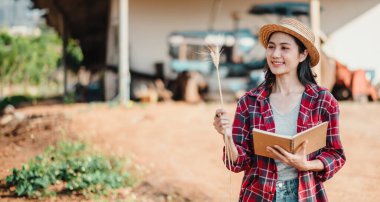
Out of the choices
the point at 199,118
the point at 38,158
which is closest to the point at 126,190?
the point at 38,158

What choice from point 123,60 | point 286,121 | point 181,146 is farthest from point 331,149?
point 123,60

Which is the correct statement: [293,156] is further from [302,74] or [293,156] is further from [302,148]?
[302,74]

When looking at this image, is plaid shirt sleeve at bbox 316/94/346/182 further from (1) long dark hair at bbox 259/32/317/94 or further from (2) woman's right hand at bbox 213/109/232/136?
(2) woman's right hand at bbox 213/109/232/136

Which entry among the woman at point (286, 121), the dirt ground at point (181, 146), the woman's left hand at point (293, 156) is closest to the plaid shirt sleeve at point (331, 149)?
the woman at point (286, 121)

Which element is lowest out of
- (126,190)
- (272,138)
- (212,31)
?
(126,190)

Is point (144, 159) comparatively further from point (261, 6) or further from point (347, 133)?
point (261, 6)

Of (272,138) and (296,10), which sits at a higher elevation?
(296,10)

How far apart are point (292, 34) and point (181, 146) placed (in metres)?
4.99

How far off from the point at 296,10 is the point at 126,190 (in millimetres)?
9545

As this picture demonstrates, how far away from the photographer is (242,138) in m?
2.65

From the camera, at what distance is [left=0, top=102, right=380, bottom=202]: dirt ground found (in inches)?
217

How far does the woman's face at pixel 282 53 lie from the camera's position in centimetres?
264

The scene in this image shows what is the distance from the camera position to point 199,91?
43.1ft

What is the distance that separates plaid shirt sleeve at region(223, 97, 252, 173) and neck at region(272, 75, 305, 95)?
19 centimetres
